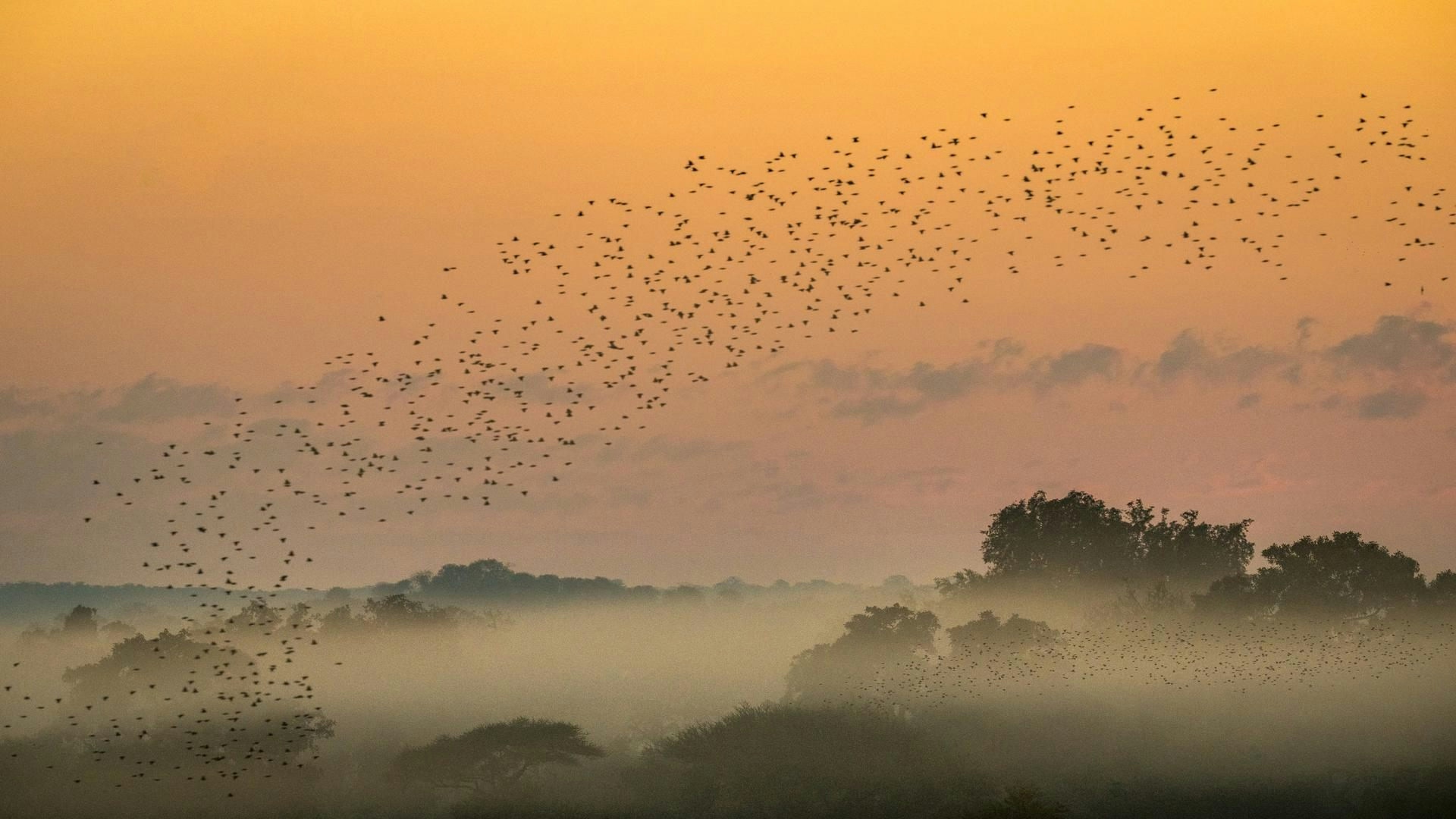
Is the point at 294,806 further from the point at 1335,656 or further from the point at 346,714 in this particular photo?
the point at 1335,656

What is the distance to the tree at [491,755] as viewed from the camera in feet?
412

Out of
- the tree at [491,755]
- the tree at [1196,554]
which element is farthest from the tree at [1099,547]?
the tree at [491,755]

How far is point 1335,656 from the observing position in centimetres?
13938

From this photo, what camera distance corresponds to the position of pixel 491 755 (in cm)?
12675

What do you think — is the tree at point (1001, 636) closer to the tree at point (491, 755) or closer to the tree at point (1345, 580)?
the tree at point (1345, 580)

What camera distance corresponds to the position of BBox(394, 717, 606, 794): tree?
125 meters

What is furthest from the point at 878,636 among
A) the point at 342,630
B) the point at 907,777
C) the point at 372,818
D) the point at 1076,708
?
the point at 342,630

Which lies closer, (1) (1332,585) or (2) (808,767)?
(2) (808,767)

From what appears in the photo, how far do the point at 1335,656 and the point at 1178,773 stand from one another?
99.3 feet

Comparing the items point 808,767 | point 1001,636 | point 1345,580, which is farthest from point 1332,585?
point 808,767

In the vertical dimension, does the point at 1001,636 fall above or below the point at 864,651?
below

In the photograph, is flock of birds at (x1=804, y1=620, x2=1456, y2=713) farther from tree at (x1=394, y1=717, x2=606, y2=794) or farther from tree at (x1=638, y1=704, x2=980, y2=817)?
tree at (x1=394, y1=717, x2=606, y2=794)

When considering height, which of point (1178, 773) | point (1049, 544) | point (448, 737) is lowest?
point (1178, 773)

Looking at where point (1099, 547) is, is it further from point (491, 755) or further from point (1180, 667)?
point (491, 755)
